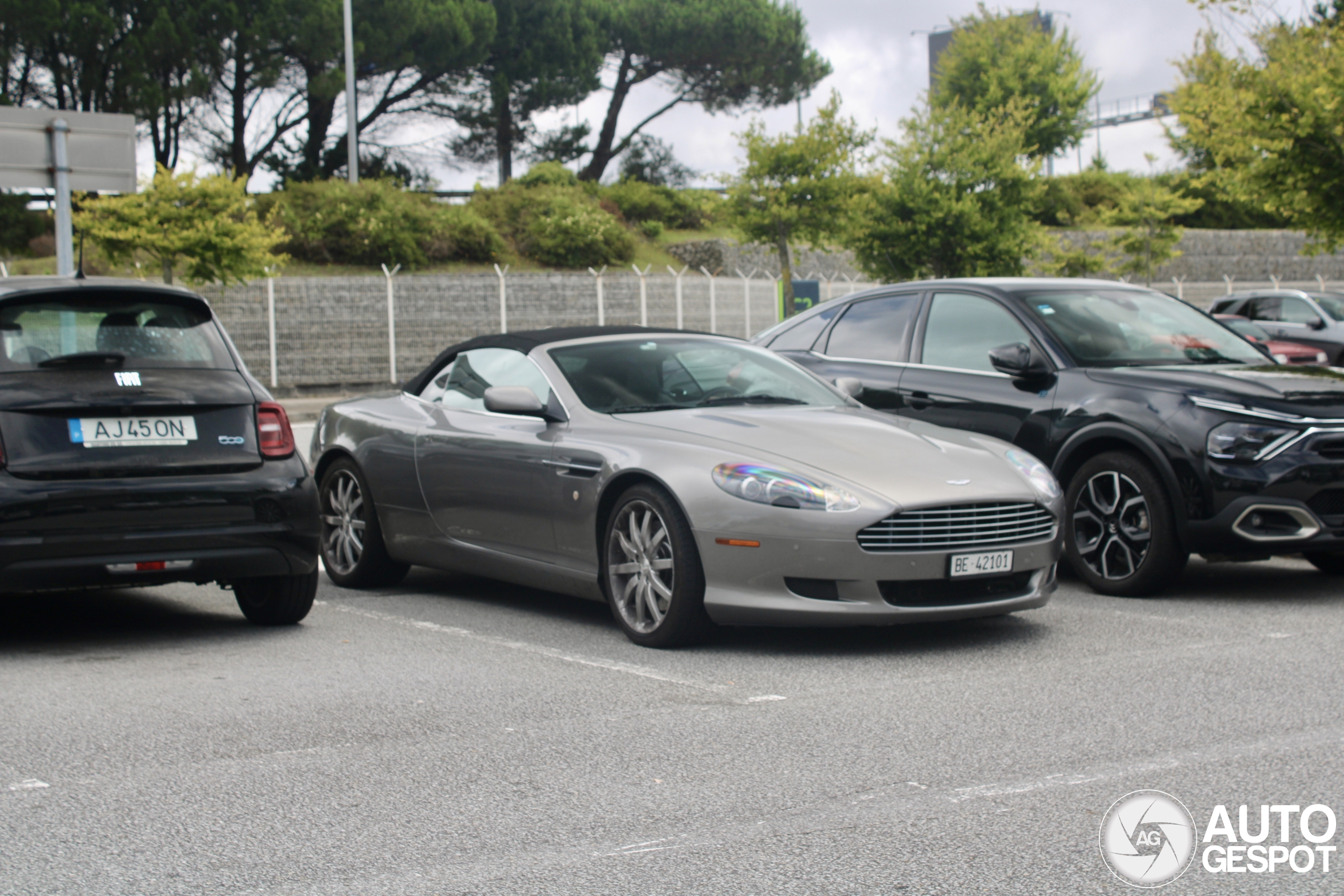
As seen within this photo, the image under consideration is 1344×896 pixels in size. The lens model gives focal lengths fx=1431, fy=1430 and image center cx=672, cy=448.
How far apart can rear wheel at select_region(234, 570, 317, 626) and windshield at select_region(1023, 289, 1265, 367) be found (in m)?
4.20

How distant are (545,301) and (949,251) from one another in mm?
9275

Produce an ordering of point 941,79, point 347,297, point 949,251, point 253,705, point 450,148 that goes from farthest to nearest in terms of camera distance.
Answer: point 941,79, point 450,148, point 949,251, point 347,297, point 253,705

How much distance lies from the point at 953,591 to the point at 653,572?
124 centimetres

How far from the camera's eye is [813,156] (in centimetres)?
3478

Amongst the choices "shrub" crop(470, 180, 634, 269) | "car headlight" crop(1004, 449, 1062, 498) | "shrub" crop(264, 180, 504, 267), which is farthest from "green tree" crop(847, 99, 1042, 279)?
"car headlight" crop(1004, 449, 1062, 498)

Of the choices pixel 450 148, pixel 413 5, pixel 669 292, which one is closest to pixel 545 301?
pixel 669 292

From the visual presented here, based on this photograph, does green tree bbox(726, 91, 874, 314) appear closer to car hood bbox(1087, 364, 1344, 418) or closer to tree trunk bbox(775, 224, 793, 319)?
tree trunk bbox(775, 224, 793, 319)

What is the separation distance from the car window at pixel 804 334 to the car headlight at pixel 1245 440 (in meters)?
2.96

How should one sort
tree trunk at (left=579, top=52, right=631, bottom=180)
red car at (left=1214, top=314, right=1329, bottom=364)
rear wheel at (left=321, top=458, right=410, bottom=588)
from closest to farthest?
rear wheel at (left=321, top=458, right=410, bottom=588) < red car at (left=1214, top=314, right=1329, bottom=364) < tree trunk at (left=579, top=52, right=631, bottom=180)

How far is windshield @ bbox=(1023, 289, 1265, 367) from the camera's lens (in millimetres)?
7828

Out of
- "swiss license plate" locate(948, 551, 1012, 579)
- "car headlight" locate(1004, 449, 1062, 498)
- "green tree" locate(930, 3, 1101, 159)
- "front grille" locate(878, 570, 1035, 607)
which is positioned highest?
"green tree" locate(930, 3, 1101, 159)

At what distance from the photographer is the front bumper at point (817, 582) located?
18.4 ft

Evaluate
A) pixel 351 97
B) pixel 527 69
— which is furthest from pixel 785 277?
pixel 527 69

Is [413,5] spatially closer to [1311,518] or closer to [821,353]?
[821,353]
